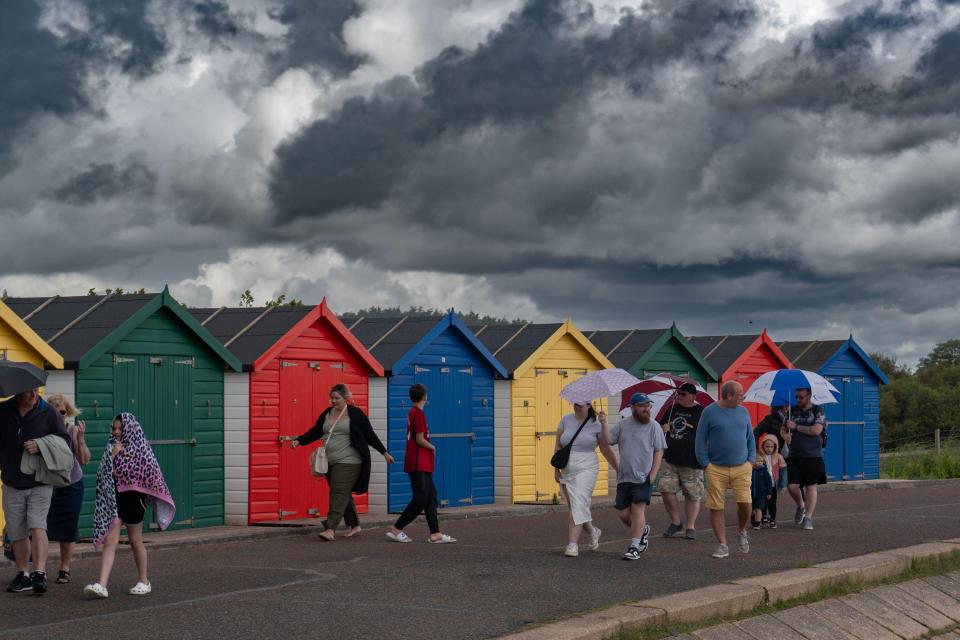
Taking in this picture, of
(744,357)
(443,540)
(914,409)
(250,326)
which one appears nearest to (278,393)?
(250,326)

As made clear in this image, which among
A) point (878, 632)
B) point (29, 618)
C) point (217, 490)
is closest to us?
point (29, 618)

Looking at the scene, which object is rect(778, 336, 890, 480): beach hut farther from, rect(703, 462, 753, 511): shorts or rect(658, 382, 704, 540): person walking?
rect(703, 462, 753, 511): shorts

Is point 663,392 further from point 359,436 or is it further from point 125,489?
point 125,489

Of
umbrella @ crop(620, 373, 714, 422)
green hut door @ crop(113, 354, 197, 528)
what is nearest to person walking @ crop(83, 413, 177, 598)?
green hut door @ crop(113, 354, 197, 528)

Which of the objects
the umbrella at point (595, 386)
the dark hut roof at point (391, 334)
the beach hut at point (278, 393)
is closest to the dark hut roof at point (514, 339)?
the dark hut roof at point (391, 334)

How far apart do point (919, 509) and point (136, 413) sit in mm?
11919

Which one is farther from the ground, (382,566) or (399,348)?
(399,348)

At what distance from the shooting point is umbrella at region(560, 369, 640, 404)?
48.4 ft

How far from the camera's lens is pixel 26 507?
37.9ft

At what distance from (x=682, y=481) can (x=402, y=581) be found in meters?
5.23

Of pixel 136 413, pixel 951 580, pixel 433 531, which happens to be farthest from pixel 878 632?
pixel 136 413

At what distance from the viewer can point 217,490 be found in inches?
744

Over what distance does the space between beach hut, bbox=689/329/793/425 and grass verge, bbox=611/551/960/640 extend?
14817 millimetres

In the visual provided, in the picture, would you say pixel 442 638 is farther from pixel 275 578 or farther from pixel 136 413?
pixel 136 413
